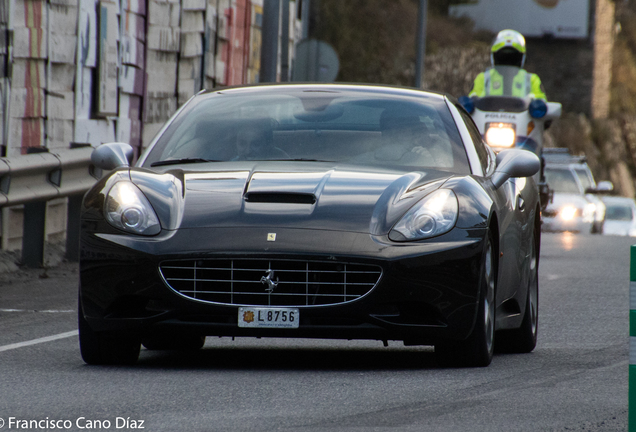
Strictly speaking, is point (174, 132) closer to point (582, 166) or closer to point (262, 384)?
point (262, 384)

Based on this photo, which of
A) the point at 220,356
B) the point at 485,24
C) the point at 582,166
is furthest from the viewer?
the point at 485,24

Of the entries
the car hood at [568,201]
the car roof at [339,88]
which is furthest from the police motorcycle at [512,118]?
the car hood at [568,201]

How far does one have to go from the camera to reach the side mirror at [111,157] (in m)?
7.25

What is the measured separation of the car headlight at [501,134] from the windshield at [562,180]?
47.7 feet

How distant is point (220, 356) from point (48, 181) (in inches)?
217

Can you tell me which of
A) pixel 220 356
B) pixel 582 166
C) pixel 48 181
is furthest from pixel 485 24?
pixel 220 356

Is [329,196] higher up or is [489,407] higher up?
[329,196]

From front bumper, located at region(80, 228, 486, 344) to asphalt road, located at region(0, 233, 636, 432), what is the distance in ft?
0.69

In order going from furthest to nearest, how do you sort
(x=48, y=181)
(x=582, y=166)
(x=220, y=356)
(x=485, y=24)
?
(x=485, y=24), (x=582, y=166), (x=48, y=181), (x=220, y=356)

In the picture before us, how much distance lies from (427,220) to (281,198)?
2.21ft

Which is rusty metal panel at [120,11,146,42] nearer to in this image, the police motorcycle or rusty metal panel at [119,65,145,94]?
rusty metal panel at [119,65,145,94]

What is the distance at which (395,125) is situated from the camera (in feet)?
24.7

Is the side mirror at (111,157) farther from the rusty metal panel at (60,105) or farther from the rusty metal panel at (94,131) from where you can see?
the rusty metal panel at (94,131)

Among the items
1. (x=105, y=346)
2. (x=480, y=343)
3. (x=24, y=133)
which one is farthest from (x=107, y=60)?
(x=480, y=343)
